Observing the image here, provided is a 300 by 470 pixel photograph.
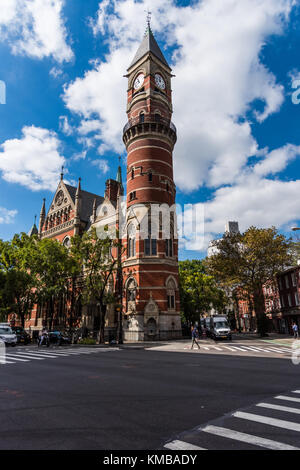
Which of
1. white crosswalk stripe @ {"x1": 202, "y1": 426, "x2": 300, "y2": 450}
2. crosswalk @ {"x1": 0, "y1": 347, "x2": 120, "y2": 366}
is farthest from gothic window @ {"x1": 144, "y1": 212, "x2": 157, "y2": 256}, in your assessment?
white crosswalk stripe @ {"x1": 202, "y1": 426, "x2": 300, "y2": 450}

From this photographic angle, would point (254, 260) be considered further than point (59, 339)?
Yes

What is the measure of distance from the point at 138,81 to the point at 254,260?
88.9ft

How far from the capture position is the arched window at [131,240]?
3431 centimetres

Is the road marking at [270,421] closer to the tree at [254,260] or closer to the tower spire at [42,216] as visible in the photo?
the tree at [254,260]

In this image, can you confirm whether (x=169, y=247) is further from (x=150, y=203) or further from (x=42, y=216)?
(x=42, y=216)

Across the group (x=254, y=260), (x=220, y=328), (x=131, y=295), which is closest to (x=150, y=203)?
(x=131, y=295)

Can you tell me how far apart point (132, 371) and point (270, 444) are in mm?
8069

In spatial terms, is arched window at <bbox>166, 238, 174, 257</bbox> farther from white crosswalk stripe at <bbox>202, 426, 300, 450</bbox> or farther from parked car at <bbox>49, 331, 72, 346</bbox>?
white crosswalk stripe at <bbox>202, 426, 300, 450</bbox>

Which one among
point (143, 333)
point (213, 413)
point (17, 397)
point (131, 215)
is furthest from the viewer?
point (131, 215)

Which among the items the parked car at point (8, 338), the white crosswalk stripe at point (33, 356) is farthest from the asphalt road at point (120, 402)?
the parked car at point (8, 338)

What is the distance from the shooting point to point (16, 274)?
1464 inches

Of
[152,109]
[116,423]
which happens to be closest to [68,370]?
[116,423]

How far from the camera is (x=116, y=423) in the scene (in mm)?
5441
